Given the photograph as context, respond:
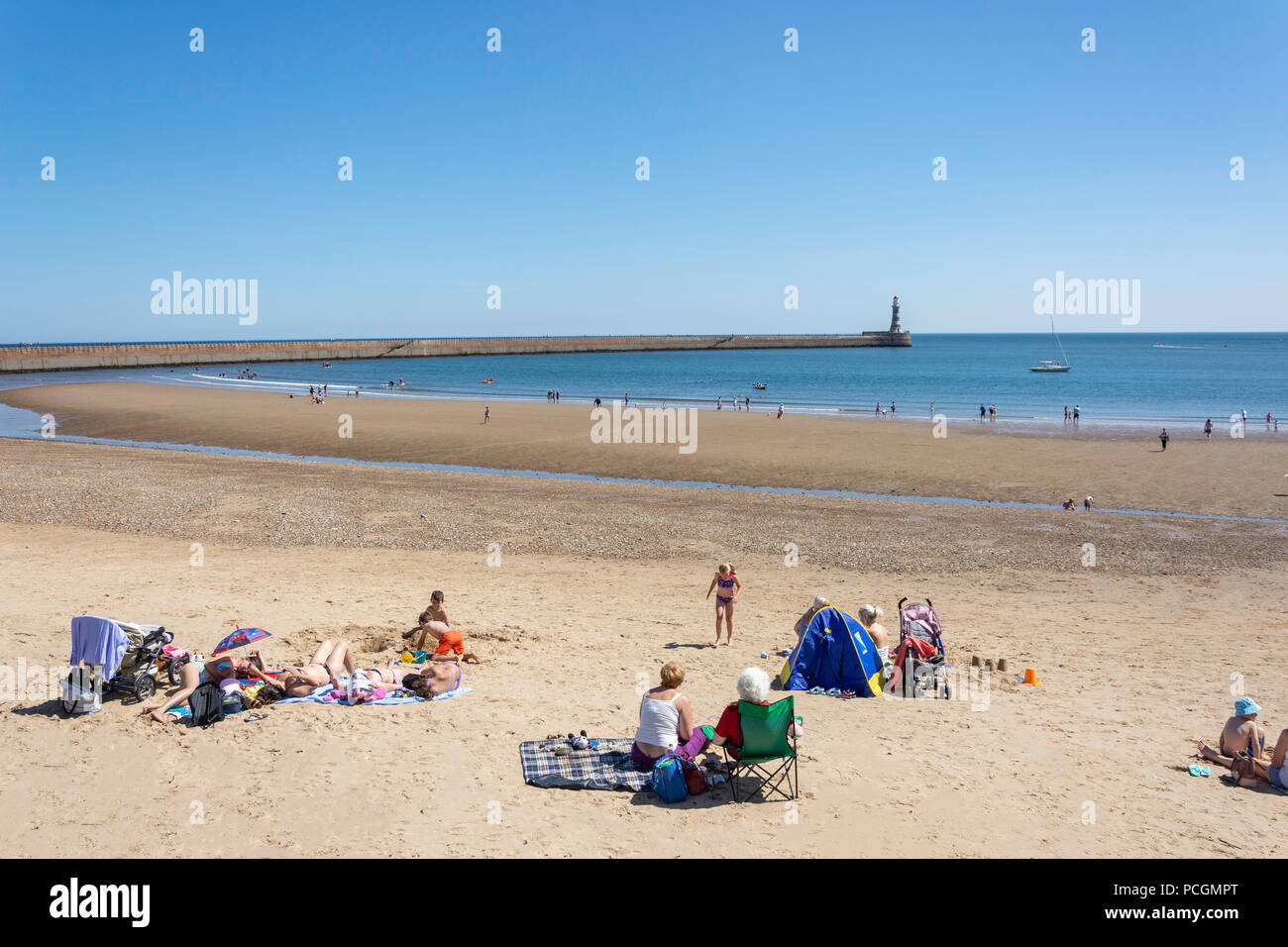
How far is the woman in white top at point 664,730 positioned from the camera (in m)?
6.97

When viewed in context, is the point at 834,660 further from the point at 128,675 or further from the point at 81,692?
the point at 81,692

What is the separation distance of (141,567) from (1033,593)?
49.0 ft

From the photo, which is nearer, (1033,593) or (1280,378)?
(1033,593)

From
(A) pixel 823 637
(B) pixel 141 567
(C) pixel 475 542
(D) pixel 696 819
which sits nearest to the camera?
(D) pixel 696 819

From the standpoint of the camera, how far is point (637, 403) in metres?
63.7

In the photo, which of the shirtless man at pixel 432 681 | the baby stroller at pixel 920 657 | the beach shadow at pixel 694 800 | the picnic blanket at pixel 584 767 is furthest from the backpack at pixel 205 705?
the baby stroller at pixel 920 657

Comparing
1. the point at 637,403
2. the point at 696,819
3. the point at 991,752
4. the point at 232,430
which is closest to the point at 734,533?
the point at 991,752

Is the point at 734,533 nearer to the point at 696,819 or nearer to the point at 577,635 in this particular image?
the point at 577,635

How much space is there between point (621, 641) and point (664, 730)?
3.76 m

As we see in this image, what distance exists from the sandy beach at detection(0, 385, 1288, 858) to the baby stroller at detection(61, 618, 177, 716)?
0.65 feet

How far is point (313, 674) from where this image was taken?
828 cm

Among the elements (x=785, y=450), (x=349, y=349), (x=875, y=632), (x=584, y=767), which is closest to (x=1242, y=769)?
(x=875, y=632)

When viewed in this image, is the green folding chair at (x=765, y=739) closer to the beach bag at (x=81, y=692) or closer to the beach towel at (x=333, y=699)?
the beach towel at (x=333, y=699)
